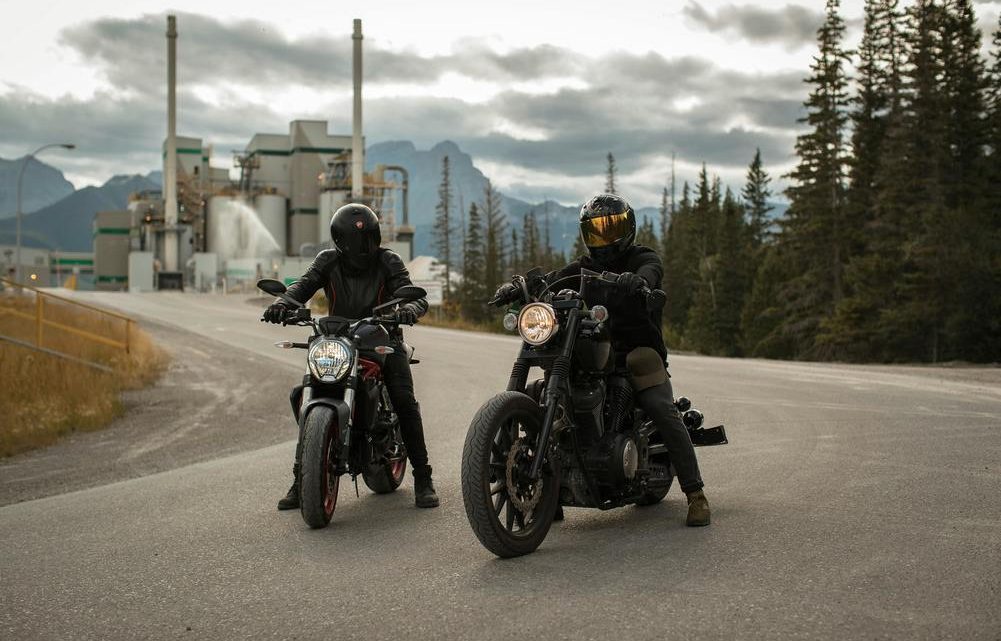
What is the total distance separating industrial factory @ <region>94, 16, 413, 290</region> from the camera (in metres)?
90.7

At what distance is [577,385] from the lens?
17.6 feet

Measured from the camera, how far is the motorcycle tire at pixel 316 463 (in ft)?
18.5

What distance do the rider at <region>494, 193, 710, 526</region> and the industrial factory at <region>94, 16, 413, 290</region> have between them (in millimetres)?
78564

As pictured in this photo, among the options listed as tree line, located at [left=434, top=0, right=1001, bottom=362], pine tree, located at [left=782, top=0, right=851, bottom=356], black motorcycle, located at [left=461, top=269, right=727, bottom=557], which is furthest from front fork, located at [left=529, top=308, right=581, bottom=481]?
pine tree, located at [left=782, top=0, right=851, bottom=356]

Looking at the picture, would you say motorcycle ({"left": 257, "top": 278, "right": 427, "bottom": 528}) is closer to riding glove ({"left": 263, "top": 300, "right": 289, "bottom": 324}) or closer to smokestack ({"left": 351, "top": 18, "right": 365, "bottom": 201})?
riding glove ({"left": 263, "top": 300, "right": 289, "bottom": 324})

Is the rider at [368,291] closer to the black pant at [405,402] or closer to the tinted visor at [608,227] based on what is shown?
the black pant at [405,402]

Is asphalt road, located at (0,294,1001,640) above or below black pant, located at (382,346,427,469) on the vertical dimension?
below

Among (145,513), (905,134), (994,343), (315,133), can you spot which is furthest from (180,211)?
(145,513)

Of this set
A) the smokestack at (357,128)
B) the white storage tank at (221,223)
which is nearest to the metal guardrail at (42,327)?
the smokestack at (357,128)

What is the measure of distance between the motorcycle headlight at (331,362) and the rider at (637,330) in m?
1.34

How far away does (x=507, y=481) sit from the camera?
4832 mm

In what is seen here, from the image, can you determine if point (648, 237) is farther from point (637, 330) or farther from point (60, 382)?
point (637, 330)

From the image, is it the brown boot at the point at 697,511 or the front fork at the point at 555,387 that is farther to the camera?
the brown boot at the point at 697,511

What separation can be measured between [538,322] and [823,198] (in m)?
44.8
